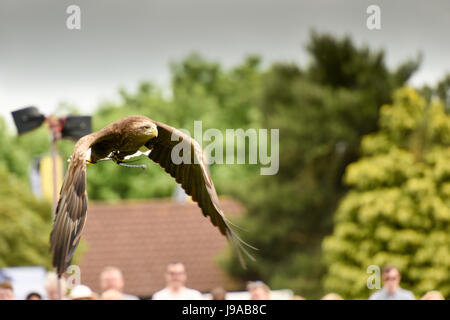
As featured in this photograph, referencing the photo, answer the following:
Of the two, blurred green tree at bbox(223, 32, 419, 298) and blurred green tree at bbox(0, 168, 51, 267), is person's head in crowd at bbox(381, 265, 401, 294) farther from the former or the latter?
blurred green tree at bbox(223, 32, 419, 298)

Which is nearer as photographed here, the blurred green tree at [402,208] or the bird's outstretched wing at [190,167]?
the bird's outstretched wing at [190,167]

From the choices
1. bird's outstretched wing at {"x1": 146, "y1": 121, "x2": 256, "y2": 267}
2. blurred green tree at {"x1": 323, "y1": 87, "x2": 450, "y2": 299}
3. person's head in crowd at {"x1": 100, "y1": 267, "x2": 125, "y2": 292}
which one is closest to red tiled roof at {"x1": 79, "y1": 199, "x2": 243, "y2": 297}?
blurred green tree at {"x1": 323, "y1": 87, "x2": 450, "y2": 299}

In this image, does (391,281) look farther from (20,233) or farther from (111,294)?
(20,233)

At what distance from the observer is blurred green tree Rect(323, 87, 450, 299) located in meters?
14.4

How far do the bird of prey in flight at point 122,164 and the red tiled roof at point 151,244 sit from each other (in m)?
14.7

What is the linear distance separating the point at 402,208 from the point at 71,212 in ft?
36.9

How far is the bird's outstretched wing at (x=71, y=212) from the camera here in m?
4.26

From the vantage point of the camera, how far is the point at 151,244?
70.2 ft

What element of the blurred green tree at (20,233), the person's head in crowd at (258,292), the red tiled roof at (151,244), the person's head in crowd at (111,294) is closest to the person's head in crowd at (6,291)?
the person's head in crowd at (111,294)

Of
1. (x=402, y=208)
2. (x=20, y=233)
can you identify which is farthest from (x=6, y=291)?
(x=20, y=233)

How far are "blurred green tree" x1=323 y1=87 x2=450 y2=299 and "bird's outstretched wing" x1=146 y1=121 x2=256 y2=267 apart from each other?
9.41 metres

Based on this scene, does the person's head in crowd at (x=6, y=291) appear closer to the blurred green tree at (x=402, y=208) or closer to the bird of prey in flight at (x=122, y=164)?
the bird of prey in flight at (x=122, y=164)
